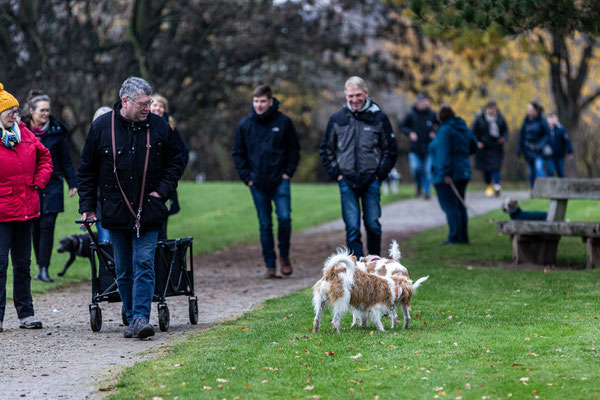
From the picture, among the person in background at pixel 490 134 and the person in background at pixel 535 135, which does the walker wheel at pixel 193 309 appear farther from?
the person in background at pixel 490 134

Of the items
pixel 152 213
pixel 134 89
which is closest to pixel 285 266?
pixel 152 213

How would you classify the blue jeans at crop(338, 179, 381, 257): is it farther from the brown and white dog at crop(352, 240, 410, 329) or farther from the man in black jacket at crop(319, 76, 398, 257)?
the brown and white dog at crop(352, 240, 410, 329)

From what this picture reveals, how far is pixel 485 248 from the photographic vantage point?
1375 cm

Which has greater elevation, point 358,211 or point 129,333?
point 358,211

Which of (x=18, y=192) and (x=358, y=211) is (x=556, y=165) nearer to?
(x=358, y=211)

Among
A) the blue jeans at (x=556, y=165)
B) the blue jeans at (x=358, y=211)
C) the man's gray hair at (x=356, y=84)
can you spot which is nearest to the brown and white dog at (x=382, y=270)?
the blue jeans at (x=358, y=211)

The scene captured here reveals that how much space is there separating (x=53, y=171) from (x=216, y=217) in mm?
9707

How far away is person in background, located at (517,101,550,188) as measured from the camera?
19.8 m

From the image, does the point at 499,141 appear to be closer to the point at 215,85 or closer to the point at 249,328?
the point at 215,85

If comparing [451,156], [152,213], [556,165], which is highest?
[451,156]

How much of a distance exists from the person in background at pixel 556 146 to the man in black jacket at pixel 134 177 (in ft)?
44.8

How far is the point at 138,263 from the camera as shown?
7543 mm

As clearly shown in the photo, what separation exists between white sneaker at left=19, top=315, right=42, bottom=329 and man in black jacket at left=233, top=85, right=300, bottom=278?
146 inches

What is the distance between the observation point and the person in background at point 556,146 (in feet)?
64.8
